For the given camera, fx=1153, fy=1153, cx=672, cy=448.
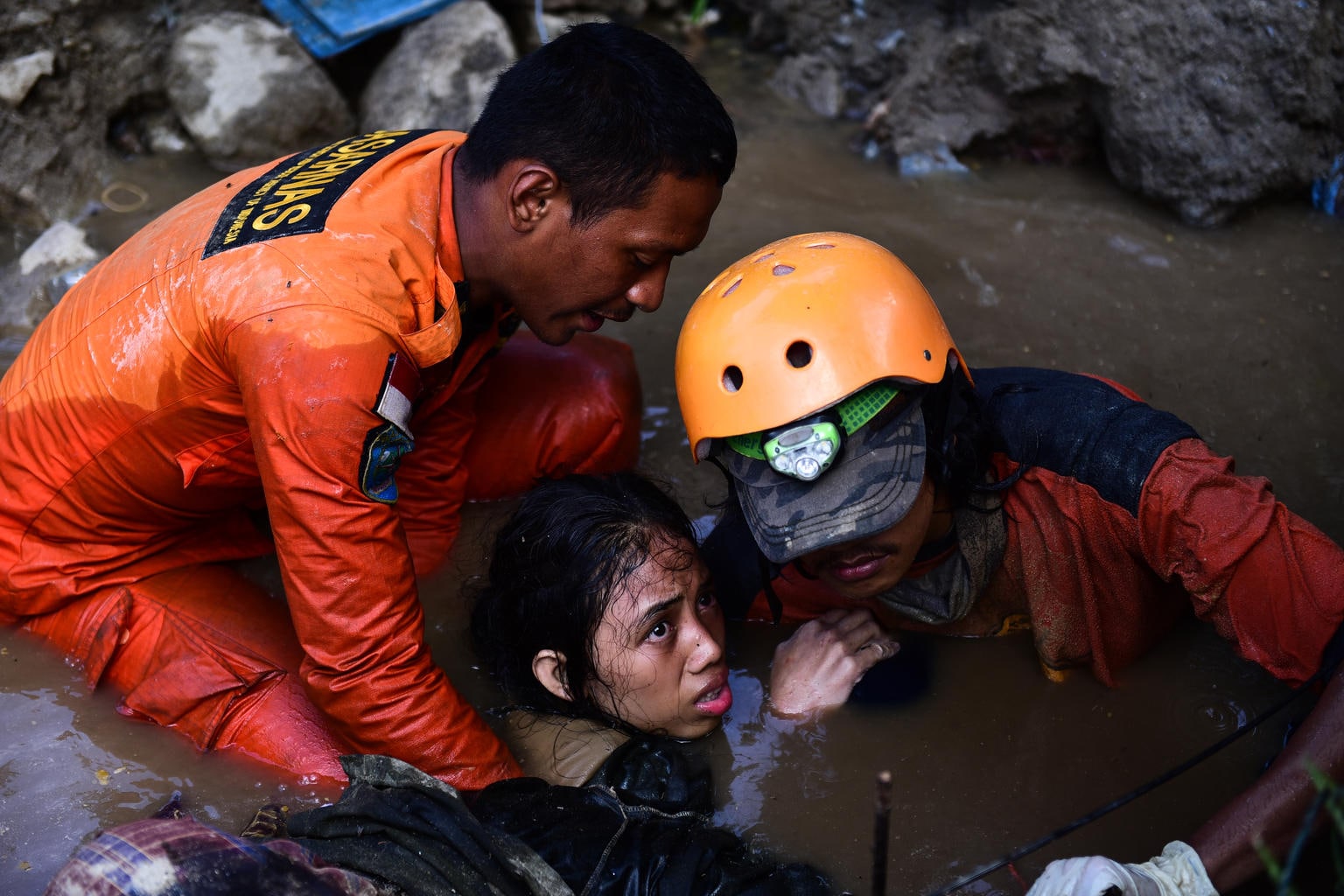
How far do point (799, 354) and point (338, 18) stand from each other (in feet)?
12.6

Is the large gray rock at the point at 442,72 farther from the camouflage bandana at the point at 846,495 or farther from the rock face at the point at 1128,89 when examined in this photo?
the camouflage bandana at the point at 846,495

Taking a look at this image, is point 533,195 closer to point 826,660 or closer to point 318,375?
point 318,375

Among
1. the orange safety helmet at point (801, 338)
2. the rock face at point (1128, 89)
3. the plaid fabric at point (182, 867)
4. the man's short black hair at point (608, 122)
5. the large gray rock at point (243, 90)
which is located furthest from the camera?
the large gray rock at point (243, 90)

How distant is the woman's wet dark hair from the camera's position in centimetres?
275

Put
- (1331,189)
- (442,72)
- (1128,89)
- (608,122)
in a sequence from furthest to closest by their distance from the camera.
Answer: (442,72) → (1128,89) → (1331,189) → (608,122)

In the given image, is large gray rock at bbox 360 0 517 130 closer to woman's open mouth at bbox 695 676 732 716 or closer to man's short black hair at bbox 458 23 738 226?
man's short black hair at bbox 458 23 738 226

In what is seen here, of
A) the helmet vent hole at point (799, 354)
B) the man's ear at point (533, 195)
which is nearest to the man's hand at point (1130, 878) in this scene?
the helmet vent hole at point (799, 354)

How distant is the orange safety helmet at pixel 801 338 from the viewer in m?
2.44

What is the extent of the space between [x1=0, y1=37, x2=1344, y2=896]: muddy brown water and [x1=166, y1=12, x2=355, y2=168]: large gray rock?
8.9 inches

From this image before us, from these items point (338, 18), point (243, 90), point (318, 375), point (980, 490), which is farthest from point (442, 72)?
point (980, 490)

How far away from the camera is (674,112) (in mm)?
2680

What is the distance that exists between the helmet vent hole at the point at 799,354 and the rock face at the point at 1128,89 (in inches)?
108

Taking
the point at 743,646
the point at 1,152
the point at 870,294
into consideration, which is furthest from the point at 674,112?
the point at 1,152

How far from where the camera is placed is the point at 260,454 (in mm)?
2500
